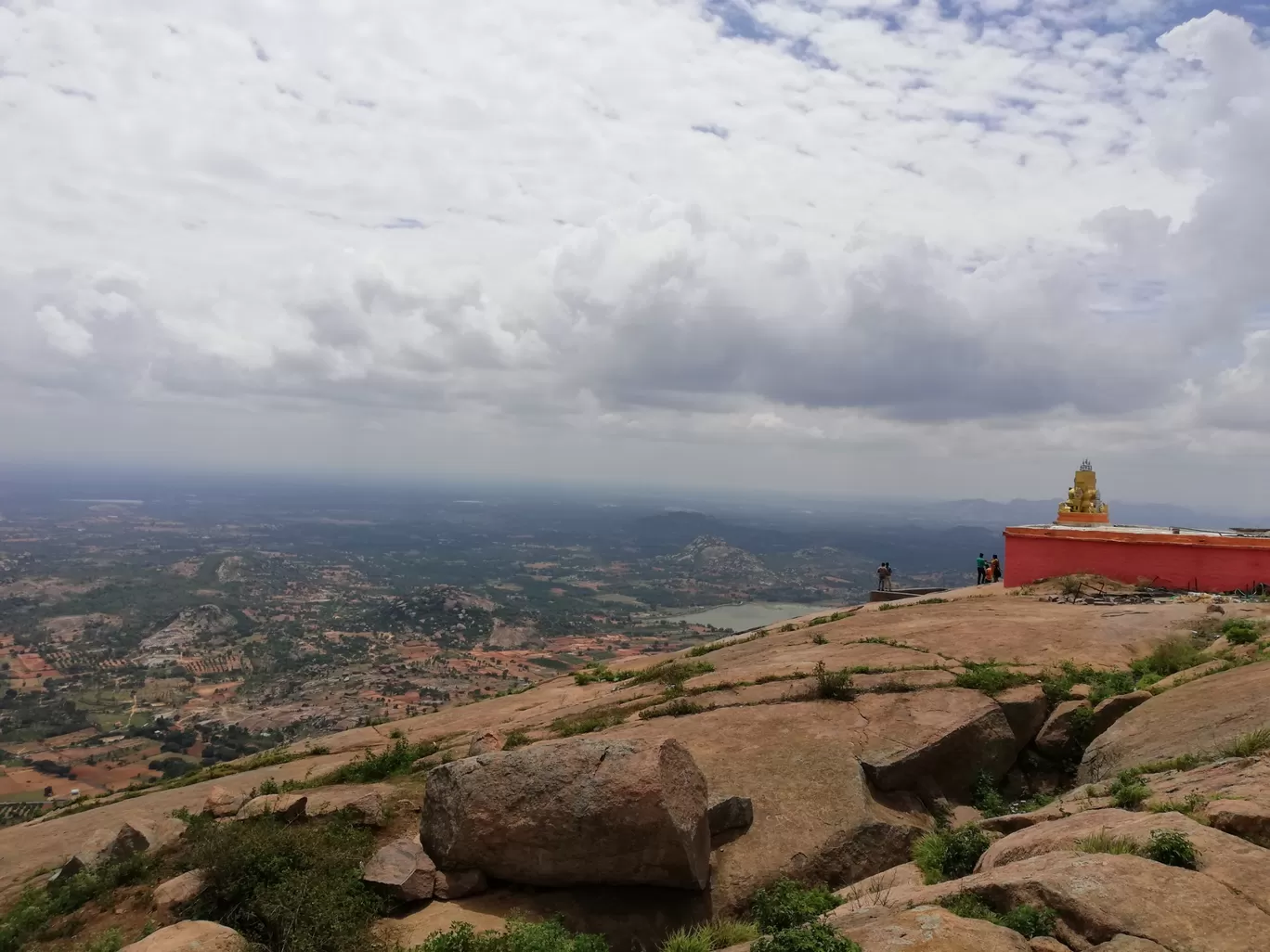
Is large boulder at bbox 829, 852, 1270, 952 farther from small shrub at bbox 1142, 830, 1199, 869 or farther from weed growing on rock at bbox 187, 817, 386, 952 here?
weed growing on rock at bbox 187, 817, 386, 952

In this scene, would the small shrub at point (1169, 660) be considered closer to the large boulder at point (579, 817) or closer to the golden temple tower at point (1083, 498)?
the large boulder at point (579, 817)

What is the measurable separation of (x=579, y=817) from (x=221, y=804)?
6.50 meters

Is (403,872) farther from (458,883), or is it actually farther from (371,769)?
(371,769)

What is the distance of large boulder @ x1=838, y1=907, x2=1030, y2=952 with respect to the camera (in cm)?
538

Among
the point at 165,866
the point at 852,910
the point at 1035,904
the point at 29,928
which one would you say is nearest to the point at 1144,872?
the point at 1035,904

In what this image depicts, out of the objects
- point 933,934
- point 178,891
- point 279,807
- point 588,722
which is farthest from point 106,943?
point 933,934

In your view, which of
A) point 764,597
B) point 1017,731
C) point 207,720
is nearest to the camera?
point 1017,731

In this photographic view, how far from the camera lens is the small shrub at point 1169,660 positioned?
13805mm

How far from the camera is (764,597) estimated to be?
153 meters

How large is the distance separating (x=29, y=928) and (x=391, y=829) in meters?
4.20

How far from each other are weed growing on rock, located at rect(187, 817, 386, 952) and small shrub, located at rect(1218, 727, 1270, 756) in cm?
1047

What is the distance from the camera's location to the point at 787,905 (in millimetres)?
7918

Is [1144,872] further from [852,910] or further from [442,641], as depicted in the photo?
[442,641]

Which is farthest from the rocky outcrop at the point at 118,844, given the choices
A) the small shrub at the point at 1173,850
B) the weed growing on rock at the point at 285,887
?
the small shrub at the point at 1173,850
